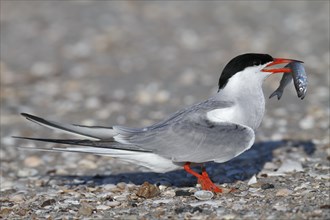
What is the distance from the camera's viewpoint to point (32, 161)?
6094mm

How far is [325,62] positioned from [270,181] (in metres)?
4.75

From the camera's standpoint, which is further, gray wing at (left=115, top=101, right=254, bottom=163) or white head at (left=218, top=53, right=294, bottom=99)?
white head at (left=218, top=53, right=294, bottom=99)

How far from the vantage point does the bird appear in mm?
4441

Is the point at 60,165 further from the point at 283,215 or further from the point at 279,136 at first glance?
the point at 283,215

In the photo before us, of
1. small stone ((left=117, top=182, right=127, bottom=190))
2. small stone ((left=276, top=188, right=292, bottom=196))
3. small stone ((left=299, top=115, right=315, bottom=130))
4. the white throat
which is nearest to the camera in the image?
small stone ((left=276, top=188, right=292, bottom=196))

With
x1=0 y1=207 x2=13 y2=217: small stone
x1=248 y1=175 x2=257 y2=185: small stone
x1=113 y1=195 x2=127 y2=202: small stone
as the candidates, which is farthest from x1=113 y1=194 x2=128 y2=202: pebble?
x1=248 y1=175 x2=257 y2=185: small stone

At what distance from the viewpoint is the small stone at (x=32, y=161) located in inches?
238

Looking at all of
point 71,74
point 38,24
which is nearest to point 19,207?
point 71,74

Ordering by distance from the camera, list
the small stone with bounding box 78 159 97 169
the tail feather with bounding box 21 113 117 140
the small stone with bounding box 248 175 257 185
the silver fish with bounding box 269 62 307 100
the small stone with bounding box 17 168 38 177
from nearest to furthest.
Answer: the tail feather with bounding box 21 113 117 140 → the silver fish with bounding box 269 62 307 100 → the small stone with bounding box 248 175 257 185 → the small stone with bounding box 17 168 38 177 → the small stone with bounding box 78 159 97 169

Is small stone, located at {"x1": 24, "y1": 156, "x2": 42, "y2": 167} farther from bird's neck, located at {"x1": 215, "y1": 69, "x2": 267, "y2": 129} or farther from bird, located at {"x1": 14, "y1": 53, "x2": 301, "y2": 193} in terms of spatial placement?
bird's neck, located at {"x1": 215, "y1": 69, "x2": 267, "y2": 129}

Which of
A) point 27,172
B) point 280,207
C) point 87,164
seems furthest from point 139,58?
point 280,207

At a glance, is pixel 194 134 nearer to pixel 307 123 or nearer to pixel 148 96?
pixel 307 123

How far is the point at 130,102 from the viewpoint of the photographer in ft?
26.5

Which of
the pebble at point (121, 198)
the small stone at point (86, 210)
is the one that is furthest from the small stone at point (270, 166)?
the small stone at point (86, 210)
